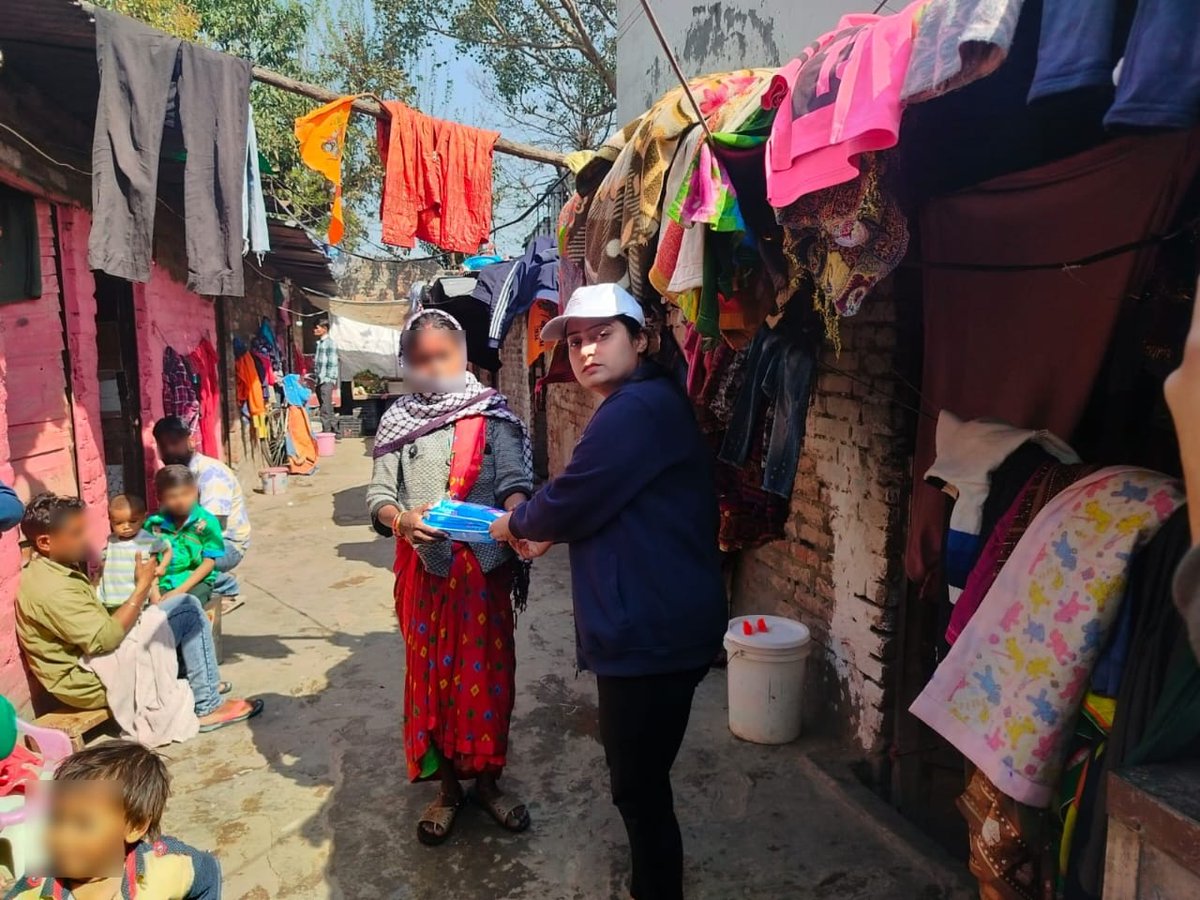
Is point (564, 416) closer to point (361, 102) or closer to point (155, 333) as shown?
point (155, 333)

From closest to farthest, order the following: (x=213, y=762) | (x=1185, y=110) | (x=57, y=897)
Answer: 1. (x=1185, y=110)
2. (x=57, y=897)
3. (x=213, y=762)

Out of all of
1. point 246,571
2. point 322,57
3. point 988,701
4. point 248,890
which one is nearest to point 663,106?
point 988,701

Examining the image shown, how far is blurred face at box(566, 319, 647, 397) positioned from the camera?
7.65ft

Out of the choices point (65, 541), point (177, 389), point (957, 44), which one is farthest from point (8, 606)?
point (957, 44)

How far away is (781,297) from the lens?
8.60 ft

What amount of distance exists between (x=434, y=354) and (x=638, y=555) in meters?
1.22

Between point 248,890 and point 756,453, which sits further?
point 756,453

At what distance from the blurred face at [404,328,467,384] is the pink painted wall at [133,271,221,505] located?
444 cm

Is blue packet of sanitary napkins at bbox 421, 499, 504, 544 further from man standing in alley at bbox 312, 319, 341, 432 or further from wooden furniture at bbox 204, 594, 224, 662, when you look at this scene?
man standing in alley at bbox 312, 319, 341, 432

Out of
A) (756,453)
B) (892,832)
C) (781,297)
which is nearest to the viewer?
(781,297)

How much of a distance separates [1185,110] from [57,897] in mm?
2494

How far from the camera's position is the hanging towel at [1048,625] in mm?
1770

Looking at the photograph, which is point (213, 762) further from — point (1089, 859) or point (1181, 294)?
point (1181, 294)

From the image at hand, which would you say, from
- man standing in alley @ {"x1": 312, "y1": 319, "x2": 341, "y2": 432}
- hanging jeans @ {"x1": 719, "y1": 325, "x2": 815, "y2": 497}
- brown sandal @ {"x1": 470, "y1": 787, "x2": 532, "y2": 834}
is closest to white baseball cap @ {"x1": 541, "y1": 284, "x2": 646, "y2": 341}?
hanging jeans @ {"x1": 719, "y1": 325, "x2": 815, "y2": 497}
